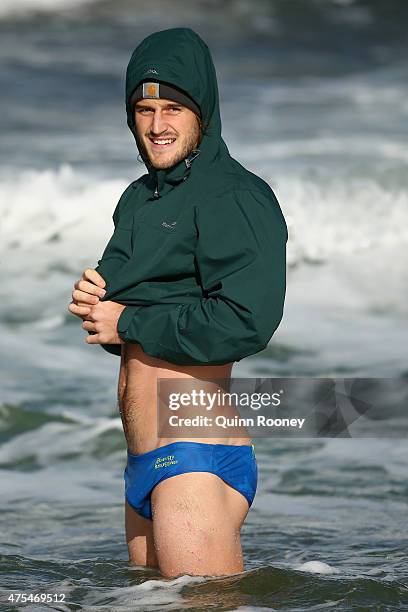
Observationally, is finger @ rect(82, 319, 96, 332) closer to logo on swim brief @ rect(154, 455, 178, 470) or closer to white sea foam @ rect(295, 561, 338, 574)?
logo on swim brief @ rect(154, 455, 178, 470)

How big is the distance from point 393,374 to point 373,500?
10.3 ft

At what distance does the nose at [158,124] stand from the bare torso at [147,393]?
0.61 meters

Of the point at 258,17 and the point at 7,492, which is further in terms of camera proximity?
the point at 258,17

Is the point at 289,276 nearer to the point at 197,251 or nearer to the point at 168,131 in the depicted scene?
the point at 168,131

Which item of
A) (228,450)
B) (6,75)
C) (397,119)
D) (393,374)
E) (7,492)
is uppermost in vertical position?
(6,75)

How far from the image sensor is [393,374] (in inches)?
376

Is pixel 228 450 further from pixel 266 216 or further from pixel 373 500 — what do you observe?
pixel 373 500

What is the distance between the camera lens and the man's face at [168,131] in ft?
11.9

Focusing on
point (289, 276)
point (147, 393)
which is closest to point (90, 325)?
point (147, 393)

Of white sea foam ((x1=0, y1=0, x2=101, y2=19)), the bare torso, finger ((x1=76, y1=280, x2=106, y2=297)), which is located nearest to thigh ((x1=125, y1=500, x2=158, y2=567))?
the bare torso

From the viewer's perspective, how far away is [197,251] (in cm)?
352

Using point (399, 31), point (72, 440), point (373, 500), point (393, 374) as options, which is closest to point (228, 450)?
point (373, 500)

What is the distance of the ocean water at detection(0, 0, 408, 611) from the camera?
4887mm

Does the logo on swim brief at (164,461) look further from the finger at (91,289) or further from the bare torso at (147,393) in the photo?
the finger at (91,289)
